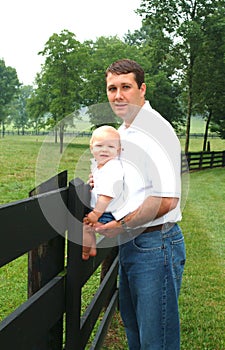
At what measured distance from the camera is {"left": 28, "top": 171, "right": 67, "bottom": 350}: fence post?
6.85ft

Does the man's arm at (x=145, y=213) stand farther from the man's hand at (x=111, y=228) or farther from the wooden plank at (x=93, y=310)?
the wooden plank at (x=93, y=310)

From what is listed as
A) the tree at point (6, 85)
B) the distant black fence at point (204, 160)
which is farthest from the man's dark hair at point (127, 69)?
the tree at point (6, 85)

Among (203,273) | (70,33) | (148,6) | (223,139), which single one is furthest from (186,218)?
(70,33)

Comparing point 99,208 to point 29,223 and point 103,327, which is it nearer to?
point 29,223

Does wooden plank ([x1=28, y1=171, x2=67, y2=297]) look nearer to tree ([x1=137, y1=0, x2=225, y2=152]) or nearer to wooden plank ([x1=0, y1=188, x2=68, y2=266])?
wooden plank ([x1=0, y1=188, x2=68, y2=266])

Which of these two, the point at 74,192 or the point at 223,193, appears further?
the point at 223,193

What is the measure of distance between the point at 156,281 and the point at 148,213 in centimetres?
38

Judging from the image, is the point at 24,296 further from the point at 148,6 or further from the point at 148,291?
the point at 148,6

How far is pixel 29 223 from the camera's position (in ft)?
5.74

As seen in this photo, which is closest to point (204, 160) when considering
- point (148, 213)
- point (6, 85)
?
point (148, 213)

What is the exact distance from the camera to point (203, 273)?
→ 20.3 feet

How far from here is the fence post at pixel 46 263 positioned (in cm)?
209

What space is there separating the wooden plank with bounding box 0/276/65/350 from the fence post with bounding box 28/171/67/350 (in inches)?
1.3

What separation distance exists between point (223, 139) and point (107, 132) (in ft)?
107
